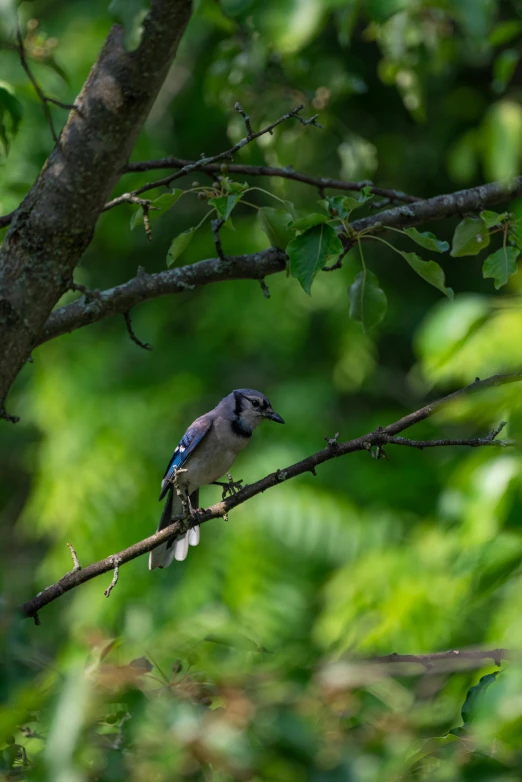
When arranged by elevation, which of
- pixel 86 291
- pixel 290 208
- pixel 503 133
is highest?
pixel 503 133

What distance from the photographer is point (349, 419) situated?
21.8ft

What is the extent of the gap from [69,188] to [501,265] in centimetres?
100

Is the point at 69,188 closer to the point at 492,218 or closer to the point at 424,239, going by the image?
the point at 424,239

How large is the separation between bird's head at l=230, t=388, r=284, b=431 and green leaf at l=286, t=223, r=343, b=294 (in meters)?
1.37

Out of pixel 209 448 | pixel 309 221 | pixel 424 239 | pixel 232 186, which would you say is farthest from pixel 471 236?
pixel 209 448

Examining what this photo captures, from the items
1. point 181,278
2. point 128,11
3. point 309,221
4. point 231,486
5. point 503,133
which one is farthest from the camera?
point 503,133

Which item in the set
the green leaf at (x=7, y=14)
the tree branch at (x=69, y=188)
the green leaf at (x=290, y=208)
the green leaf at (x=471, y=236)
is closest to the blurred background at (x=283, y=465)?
the green leaf at (x=471, y=236)

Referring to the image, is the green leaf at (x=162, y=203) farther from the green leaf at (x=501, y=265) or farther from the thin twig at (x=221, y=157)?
the green leaf at (x=501, y=265)

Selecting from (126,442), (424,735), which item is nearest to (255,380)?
(126,442)

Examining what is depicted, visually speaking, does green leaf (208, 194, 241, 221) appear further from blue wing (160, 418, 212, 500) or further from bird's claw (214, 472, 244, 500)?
blue wing (160, 418, 212, 500)

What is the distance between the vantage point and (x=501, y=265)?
227 cm

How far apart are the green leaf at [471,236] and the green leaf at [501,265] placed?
0.09m

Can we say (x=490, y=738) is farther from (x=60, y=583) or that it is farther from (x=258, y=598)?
(x=258, y=598)

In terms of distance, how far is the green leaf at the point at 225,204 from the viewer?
213cm
